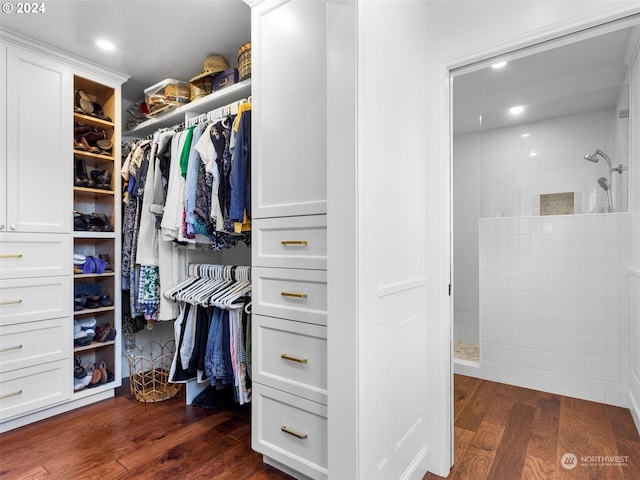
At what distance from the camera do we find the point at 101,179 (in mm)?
2674

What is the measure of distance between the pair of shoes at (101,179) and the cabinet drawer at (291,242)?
5.29 ft

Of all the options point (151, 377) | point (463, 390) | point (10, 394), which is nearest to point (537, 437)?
point (463, 390)

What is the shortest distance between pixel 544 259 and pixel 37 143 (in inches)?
143

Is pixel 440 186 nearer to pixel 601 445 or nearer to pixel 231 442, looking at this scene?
pixel 601 445

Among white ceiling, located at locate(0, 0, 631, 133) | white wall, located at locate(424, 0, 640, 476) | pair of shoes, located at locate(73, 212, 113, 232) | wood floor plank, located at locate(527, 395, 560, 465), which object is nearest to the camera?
white wall, located at locate(424, 0, 640, 476)

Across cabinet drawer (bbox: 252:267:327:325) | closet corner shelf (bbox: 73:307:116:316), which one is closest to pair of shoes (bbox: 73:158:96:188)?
closet corner shelf (bbox: 73:307:116:316)

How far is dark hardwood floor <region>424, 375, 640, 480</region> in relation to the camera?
67.7 inches

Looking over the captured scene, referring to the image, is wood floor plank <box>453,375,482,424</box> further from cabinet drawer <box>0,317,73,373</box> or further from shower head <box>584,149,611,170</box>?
cabinet drawer <box>0,317,73,373</box>

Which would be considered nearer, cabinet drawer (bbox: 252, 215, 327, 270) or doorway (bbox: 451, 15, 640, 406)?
cabinet drawer (bbox: 252, 215, 327, 270)

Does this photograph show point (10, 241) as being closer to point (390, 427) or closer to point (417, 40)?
point (390, 427)

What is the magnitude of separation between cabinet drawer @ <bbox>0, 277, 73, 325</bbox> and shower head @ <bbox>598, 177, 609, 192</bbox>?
3.71 m

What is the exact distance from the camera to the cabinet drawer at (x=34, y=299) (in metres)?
2.16

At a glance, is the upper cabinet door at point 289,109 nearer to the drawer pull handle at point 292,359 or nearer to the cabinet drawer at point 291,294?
the cabinet drawer at point 291,294

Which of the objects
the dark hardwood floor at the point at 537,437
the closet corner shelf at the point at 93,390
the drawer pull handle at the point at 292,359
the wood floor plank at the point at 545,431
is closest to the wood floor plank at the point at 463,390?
the dark hardwood floor at the point at 537,437
